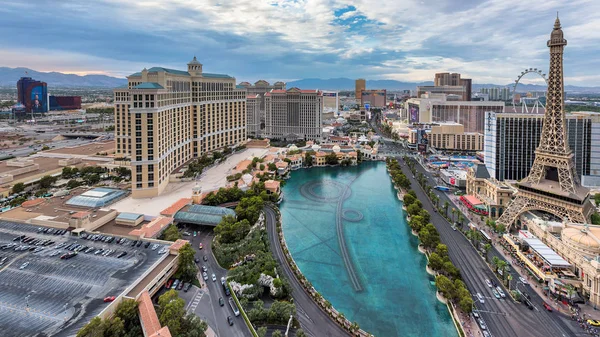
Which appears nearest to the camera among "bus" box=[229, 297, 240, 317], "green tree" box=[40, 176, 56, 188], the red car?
"bus" box=[229, 297, 240, 317]

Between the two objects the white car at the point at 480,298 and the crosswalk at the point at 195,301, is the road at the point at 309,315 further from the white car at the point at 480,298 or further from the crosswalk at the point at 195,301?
the white car at the point at 480,298

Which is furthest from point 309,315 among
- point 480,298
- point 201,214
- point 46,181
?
point 46,181

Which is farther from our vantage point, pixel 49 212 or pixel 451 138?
pixel 451 138

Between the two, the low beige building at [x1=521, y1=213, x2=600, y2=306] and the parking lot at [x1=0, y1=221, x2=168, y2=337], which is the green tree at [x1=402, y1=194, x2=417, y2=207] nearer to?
the low beige building at [x1=521, y1=213, x2=600, y2=306]

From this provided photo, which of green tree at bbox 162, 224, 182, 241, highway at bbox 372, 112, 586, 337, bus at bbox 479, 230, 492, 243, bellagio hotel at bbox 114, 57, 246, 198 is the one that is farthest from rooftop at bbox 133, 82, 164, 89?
bus at bbox 479, 230, 492, 243

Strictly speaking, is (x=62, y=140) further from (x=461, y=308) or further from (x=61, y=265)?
(x=461, y=308)

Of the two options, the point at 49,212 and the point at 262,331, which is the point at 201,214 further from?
the point at 262,331

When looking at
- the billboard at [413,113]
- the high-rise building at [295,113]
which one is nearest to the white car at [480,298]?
the high-rise building at [295,113]
